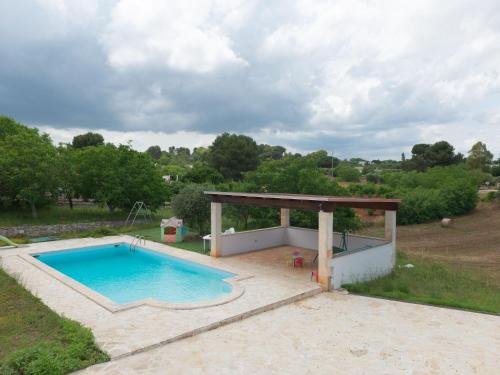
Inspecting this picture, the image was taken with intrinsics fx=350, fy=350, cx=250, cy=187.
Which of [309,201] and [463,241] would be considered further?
[463,241]

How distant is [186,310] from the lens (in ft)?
26.3

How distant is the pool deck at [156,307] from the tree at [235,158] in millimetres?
39094

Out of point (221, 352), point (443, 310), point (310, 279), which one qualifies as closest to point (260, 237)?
point (310, 279)

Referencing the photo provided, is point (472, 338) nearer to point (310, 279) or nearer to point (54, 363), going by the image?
point (310, 279)

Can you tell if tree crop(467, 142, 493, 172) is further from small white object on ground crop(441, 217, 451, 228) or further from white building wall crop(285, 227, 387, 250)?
white building wall crop(285, 227, 387, 250)

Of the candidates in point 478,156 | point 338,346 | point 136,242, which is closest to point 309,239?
point 136,242

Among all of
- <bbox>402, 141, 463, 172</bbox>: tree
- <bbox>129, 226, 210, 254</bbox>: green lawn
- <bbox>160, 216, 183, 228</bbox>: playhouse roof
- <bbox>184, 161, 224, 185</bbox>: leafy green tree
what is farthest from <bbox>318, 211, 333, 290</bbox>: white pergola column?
<bbox>402, 141, 463, 172</bbox>: tree

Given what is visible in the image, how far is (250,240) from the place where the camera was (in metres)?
14.9

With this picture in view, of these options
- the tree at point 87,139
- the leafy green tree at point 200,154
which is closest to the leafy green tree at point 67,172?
the tree at point 87,139

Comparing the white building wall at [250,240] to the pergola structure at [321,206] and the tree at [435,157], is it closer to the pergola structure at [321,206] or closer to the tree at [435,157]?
the pergola structure at [321,206]

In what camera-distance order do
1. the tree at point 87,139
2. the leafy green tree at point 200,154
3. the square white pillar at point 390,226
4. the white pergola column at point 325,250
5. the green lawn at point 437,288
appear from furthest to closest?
1. the leafy green tree at point 200,154
2. the tree at point 87,139
3. the square white pillar at point 390,226
4. the white pergola column at point 325,250
5. the green lawn at point 437,288

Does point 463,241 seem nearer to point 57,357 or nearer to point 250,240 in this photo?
point 250,240

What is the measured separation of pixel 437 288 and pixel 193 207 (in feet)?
37.2

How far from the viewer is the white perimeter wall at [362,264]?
10.1 metres
